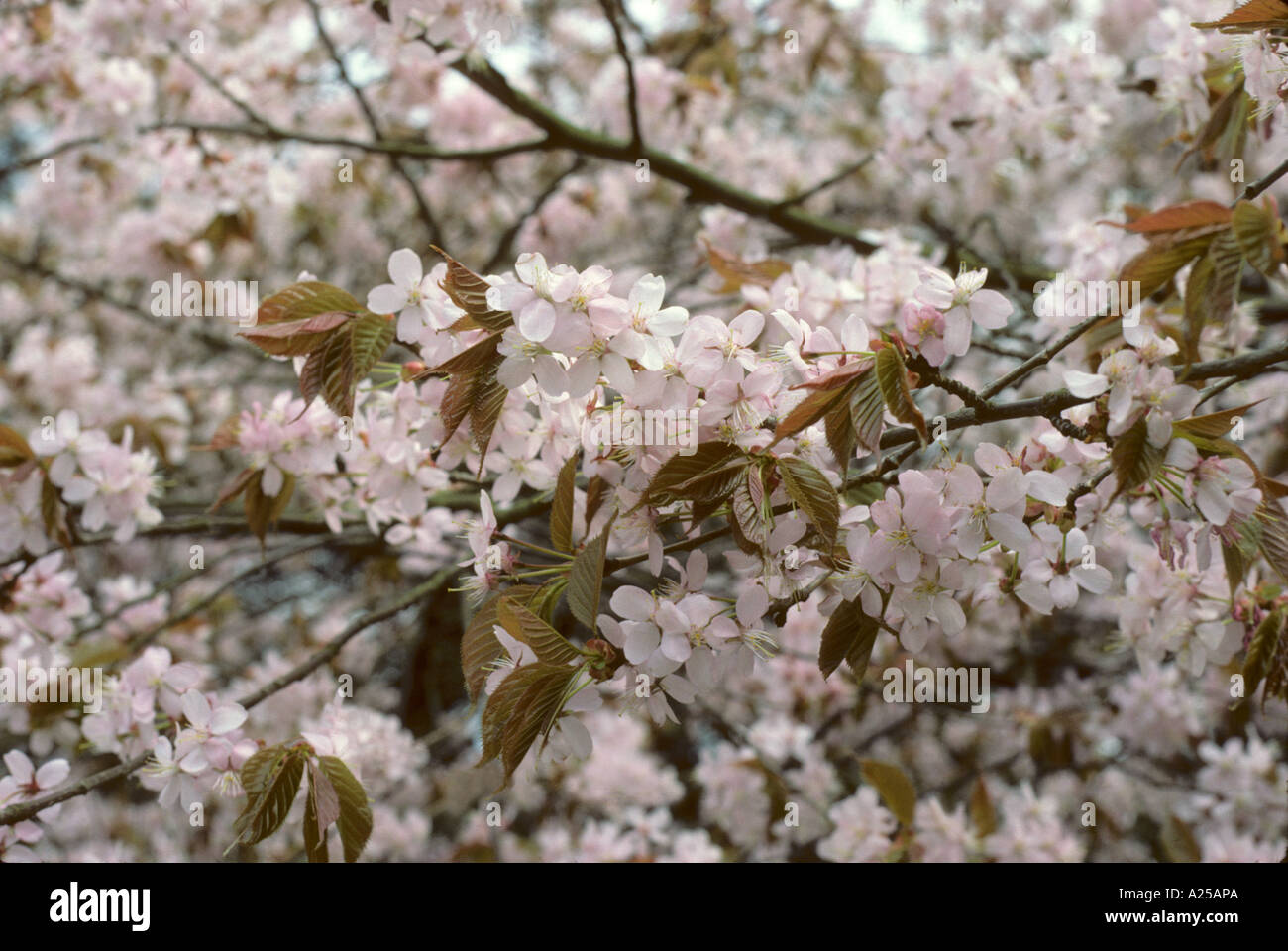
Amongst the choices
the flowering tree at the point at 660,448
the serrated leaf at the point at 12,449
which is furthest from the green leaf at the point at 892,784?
the serrated leaf at the point at 12,449

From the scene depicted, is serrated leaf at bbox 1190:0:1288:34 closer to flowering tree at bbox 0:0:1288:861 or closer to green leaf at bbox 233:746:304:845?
flowering tree at bbox 0:0:1288:861

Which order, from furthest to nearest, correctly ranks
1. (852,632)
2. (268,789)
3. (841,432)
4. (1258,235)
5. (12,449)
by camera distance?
(12,449) < (268,789) < (852,632) < (841,432) < (1258,235)

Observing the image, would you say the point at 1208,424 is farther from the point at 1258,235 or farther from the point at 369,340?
the point at 369,340

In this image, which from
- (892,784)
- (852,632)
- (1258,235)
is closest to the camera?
(1258,235)

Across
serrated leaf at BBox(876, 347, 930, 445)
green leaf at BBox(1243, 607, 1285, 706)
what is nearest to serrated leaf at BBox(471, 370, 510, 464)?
serrated leaf at BBox(876, 347, 930, 445)

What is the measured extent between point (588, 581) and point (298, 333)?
46 cm

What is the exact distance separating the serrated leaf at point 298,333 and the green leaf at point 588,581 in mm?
410

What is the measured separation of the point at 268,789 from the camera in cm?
115

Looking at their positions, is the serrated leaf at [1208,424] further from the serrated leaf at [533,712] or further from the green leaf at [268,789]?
the green leaf at [268,789]

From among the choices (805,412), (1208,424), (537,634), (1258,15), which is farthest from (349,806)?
(1258,15)

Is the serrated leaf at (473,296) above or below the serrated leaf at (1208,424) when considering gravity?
above

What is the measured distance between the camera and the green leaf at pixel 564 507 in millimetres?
1044

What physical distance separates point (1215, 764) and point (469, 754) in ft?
8.49

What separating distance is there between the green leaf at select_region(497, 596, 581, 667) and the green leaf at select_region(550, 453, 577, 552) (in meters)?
0.12
